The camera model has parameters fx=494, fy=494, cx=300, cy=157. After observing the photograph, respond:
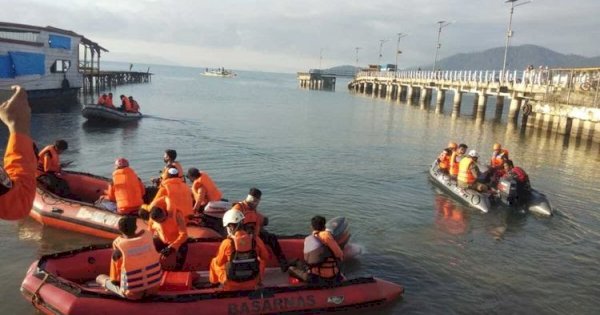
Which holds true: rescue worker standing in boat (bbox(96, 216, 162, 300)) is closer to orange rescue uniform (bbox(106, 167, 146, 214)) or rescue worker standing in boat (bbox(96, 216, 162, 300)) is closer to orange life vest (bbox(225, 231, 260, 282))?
orange life vest (bbox(225, 231, 260, 282))

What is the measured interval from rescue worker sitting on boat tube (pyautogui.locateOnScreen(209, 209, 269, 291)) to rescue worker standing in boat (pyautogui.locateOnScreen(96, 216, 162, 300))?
3.13 feet

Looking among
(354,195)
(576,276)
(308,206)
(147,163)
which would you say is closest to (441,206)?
(354,195)

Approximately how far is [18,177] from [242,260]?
16.5 feet

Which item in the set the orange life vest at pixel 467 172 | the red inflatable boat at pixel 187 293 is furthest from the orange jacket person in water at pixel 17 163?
the orange life vest at pixel 467 172

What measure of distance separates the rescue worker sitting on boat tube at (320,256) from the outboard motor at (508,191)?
8.60 metres

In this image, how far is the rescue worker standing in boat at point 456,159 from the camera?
17.5 meters

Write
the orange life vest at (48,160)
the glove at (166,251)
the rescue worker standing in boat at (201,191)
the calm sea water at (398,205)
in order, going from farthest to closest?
the orange life vest at (48,160), the rescue worker standing in boat at (201,191), the calm sea water at (398,205), the glove at (166,251)

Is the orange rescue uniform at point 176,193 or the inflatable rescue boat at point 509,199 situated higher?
the orange rescue uniform at point 176,193

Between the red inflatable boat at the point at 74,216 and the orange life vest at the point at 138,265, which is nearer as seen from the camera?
the orange life vest at the point at 138,265

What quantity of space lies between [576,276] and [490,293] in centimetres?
247

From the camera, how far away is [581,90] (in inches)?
1276

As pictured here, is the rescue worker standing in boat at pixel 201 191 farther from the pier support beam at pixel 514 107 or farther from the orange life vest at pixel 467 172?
the pier support beam at pixel 514 107

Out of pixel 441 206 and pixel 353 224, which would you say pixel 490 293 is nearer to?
pixel 353 224

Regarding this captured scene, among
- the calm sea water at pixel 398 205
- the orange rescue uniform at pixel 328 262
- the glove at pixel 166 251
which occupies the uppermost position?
the orange rescue uniform at pixel 328 262
